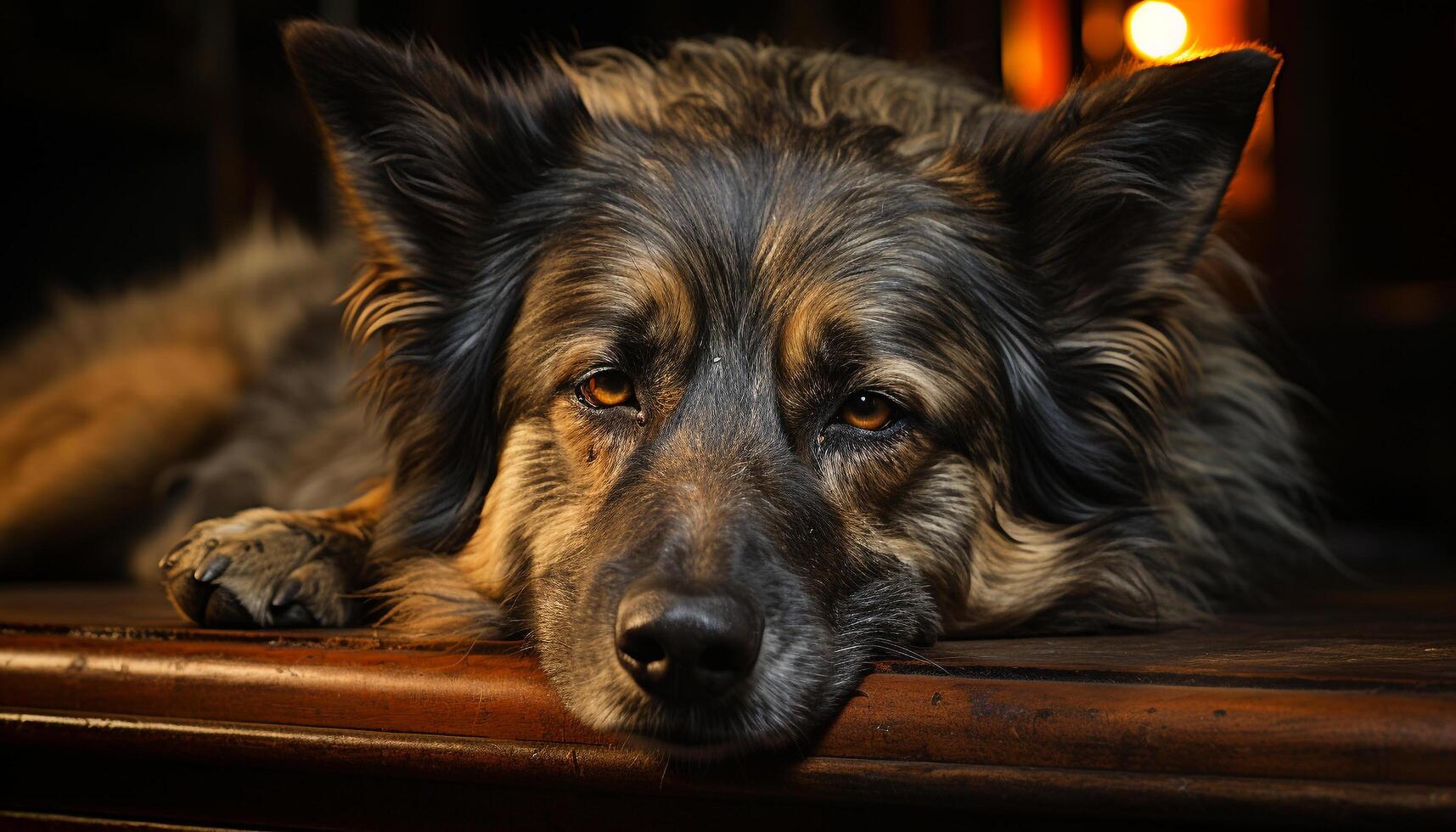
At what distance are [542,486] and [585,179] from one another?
0.63 m

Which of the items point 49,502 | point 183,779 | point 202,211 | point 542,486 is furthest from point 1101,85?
point 202,211

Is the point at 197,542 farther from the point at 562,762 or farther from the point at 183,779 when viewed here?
the point at 562,762

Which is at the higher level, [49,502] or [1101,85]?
[1101,85]

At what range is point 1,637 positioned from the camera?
83.2 inches

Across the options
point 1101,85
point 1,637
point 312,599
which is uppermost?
point 1101,85

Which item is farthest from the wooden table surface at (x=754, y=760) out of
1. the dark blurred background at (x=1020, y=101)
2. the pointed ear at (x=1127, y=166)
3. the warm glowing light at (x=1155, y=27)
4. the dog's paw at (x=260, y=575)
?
the warm glowing light at (x=1155, y=27)

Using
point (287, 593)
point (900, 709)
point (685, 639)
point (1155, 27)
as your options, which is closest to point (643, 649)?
point (685, 639)

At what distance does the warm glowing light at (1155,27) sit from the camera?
27.0ft

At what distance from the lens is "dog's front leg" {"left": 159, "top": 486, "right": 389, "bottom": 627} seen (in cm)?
230

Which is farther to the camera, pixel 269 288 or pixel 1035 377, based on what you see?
pixel 269 288

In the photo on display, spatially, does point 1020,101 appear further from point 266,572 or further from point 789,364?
point 266,572

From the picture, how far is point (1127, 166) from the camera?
7.74 feet

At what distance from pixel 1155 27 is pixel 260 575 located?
7627 mm

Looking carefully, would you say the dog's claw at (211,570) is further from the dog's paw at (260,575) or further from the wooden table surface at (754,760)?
the wooden table surface at (754,760)
